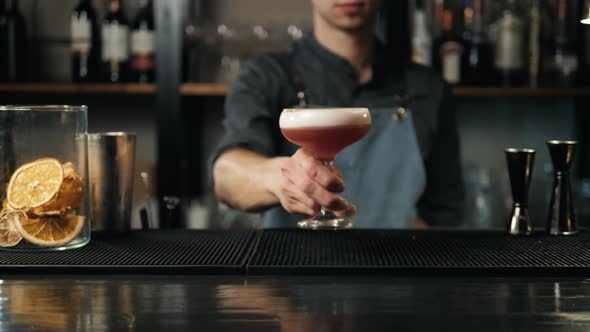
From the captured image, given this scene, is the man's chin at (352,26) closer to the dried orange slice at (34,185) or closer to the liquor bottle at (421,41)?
the liquor bottle at (421,41)

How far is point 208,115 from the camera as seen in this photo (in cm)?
297

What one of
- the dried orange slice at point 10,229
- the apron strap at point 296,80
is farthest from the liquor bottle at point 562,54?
the dried orange slice at point 10,229

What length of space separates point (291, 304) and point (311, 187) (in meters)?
0.39

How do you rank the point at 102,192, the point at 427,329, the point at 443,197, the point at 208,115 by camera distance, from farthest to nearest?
the point at 208,115, the point at 443,197, the point at 102,192, the point at 427,329

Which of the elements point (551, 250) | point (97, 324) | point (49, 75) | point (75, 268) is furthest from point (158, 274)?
point (49, 75)

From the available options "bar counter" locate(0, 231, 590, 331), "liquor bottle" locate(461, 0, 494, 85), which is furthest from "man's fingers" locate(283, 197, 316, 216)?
"liquor bottle" locate(461, 0, 494, 85)

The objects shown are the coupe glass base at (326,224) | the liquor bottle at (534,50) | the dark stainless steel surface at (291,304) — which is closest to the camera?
the dark stainless steel surface at (291,304)

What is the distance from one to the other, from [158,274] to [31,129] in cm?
35

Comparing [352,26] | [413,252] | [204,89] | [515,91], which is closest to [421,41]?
→ [515,91]

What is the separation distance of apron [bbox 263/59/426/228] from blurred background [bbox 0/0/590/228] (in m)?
0.39

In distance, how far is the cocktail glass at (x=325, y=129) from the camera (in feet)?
4.03

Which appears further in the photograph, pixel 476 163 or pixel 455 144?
pixel 476 163

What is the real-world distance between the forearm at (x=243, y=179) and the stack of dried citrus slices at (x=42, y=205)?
19.6 inches

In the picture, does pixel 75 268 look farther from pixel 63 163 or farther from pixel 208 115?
pixel 208 115
